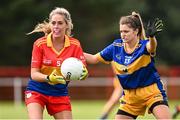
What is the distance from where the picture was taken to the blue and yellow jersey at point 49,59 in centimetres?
945

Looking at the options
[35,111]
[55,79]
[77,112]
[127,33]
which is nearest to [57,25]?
[55,79]

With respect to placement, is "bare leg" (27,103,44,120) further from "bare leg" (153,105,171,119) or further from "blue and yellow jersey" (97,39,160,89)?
"bare leg" (153,105,171,119)

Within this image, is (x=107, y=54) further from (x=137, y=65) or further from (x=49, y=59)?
(x=49, y=59)

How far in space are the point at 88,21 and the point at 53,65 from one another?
1213 inches

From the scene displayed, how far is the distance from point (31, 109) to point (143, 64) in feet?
5.17

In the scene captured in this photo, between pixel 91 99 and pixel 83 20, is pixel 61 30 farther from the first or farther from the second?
pixel 83 20

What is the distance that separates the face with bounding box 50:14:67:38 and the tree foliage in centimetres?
2474

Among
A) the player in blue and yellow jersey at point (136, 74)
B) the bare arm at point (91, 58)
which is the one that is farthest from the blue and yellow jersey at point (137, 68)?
the bare arm at point (91, 58)

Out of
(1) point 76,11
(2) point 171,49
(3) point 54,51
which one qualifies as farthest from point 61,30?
(2) point 171,49

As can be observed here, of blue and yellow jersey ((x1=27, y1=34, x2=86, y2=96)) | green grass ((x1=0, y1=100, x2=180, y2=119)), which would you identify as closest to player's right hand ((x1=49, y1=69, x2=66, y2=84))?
blue and yellow jersey ((x1=27, y1=34, x2=86, y2=96))

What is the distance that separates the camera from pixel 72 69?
9.24m

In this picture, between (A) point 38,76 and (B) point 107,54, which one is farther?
(B) point 107,54

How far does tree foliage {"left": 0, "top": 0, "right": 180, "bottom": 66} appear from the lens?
116 ft

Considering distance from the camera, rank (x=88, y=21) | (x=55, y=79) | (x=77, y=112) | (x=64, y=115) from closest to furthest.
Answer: (x=55, y=79), (x=64, y=115), (x=77, y=112), (x=88, y=21)
